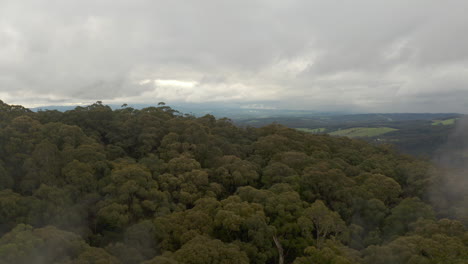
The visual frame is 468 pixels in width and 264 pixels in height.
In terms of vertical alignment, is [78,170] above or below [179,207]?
above

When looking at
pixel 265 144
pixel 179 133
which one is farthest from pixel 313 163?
pixel 179 133

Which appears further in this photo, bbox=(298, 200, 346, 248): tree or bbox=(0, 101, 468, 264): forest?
bbox=(298, 200, 346, 248): tree

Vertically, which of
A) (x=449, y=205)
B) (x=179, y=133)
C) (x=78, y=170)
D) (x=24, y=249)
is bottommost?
(x=449, y=205)

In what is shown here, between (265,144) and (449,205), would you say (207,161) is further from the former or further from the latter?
(449,205)

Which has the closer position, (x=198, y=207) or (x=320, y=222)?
(x=320, y=222)

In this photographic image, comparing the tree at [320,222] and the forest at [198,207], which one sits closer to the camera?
the forest at [198,207]

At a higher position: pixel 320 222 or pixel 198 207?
pixel 198 207

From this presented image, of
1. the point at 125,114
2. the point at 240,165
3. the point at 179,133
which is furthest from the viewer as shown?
the point at 125,114

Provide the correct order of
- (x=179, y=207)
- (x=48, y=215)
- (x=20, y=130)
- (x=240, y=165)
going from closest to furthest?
(x=48, y=215)
(x=179, y=207)
(x=20, y=130)
(x=240, y=165)
